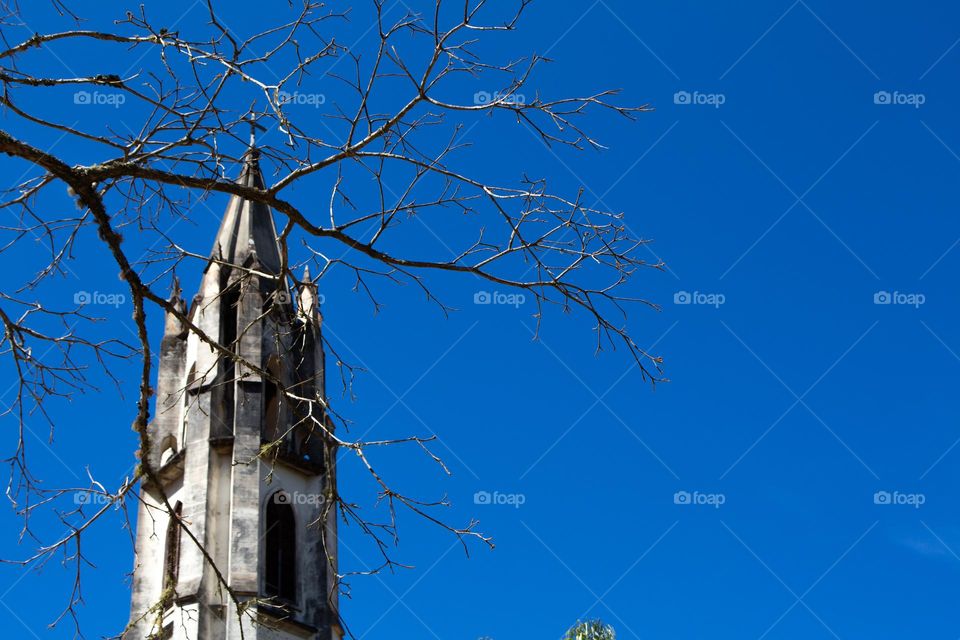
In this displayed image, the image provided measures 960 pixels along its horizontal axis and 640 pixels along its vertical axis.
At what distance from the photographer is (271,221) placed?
2753 centimetres

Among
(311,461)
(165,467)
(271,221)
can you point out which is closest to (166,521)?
(165,467)

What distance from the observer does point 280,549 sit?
77.0 feet

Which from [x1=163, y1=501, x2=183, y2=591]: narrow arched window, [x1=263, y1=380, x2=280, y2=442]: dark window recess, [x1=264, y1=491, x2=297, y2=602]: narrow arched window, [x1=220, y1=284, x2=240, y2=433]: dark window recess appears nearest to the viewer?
[x1=264, y1=491, x2=297, y2=602]: narrow arched window

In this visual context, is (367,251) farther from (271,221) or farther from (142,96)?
(271,221)

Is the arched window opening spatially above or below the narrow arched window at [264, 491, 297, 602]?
above

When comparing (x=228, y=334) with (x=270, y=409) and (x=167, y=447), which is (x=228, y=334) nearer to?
(x=270, y=409)

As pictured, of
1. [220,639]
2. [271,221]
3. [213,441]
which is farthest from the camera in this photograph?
[271,221]

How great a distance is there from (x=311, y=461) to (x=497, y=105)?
19.1 metres

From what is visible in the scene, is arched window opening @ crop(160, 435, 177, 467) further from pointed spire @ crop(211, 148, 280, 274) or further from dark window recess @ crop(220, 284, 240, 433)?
pointed spire @ crop(211, 148, 280, 274)

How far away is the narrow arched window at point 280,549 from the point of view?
75.3 ft

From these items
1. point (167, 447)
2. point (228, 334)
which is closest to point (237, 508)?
point (167, 447)

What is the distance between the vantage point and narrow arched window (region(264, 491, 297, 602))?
75.3 ft

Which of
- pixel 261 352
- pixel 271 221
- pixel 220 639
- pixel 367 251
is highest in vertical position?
pixel 271 221

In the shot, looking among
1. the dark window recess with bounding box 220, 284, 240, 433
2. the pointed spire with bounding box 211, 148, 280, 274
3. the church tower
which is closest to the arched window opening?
the church tower
